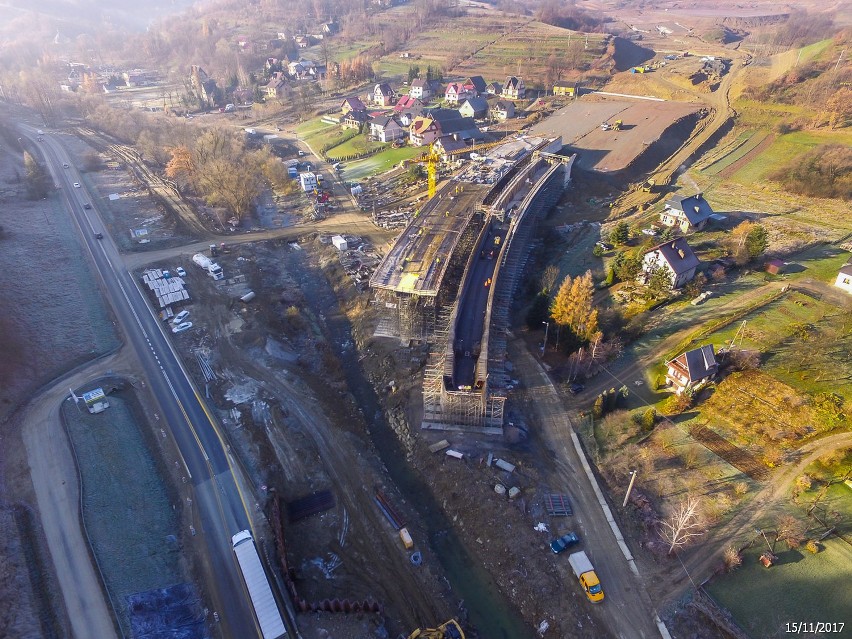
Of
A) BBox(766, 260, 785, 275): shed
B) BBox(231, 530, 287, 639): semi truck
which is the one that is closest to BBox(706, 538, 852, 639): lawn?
BBox(231, 530, 287, 639): semi truck

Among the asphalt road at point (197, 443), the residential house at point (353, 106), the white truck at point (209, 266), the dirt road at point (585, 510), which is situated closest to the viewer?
the dirt road at point (585, 510)

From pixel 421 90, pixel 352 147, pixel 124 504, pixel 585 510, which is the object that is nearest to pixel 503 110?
pixel 421 90

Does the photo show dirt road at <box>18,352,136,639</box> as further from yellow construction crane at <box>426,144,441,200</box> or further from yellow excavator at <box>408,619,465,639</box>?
yellow construction crane at <box>426,144,441,200</box>

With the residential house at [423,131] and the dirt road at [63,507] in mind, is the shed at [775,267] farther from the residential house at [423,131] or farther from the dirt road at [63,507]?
the dirt road at [63,507]

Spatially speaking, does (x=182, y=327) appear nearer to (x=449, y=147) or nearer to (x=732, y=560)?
(x=732, y=560)

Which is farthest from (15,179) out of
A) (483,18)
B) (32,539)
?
(483,18)
